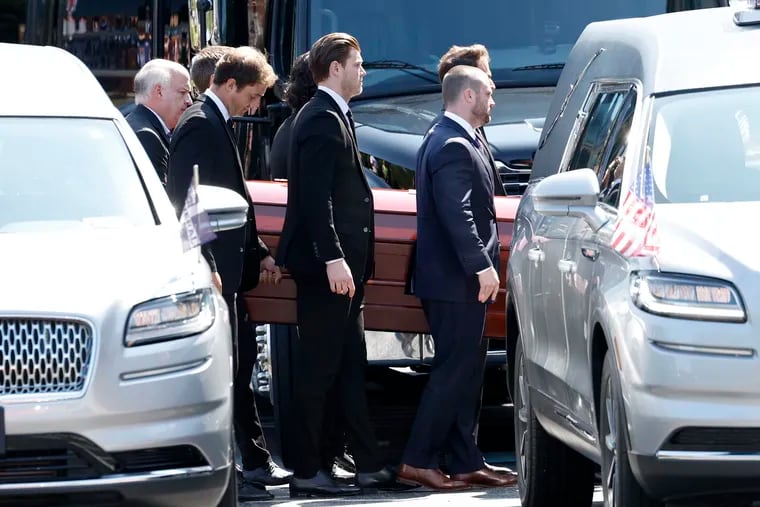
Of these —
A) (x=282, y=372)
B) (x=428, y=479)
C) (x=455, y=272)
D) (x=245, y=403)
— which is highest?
(x=455, y=272)

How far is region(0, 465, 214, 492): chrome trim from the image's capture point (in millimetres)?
6219

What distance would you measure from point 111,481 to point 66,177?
1.63m

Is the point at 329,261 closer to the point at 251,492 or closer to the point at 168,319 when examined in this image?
the point at 251,492

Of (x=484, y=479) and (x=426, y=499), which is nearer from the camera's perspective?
(x=426, y=499)

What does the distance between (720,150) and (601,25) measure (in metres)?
1.62

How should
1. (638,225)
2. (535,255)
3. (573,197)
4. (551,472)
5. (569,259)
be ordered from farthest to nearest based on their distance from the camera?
(551,472)
(535,255)
(569,259)
(573,197)
(638,225)

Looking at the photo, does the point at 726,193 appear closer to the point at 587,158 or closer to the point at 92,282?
the point at 587,158

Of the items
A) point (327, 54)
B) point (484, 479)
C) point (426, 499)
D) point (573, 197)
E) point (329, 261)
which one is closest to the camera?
point (573, 197)

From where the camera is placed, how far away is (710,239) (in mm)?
6117

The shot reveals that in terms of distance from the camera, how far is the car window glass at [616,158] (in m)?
6.85

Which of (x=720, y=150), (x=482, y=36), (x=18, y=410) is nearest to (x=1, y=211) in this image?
(x=18, y=410)

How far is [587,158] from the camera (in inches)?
299

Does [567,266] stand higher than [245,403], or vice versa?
[567,266]

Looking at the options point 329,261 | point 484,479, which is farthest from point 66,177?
point 484,479
